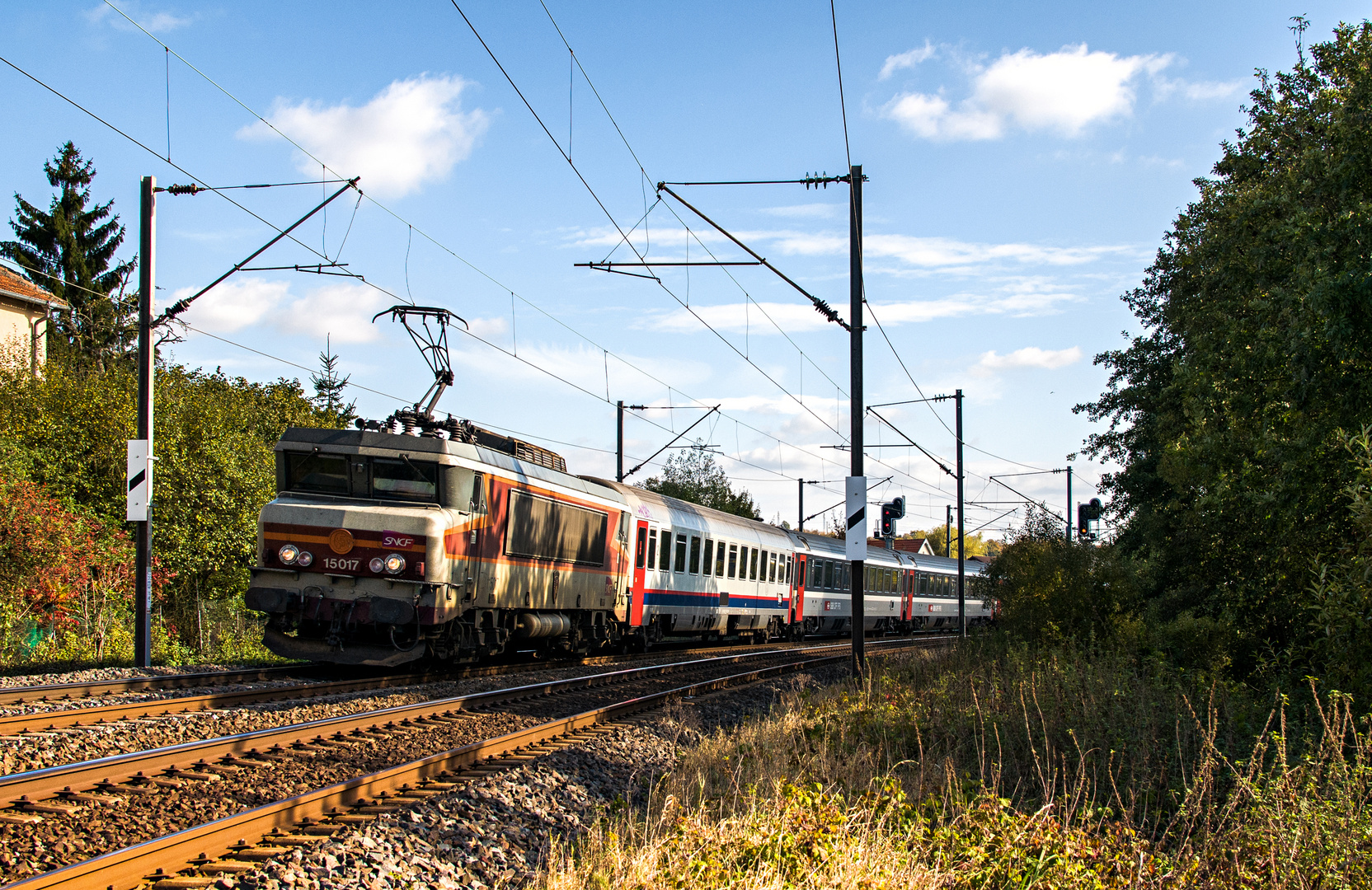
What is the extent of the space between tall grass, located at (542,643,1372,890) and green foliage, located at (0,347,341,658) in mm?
16879

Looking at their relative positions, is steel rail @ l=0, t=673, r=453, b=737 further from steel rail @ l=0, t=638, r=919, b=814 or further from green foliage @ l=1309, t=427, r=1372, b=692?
green foliage @ l=1309, t=427, r=1372, b=692

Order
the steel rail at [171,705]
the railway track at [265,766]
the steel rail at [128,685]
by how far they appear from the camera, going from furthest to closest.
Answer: the steel rail at [128,685] → the steel rail at [171,705] → the railway track at [265,766]

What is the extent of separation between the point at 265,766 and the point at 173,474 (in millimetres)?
18035

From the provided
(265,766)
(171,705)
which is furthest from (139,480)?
(265,766)

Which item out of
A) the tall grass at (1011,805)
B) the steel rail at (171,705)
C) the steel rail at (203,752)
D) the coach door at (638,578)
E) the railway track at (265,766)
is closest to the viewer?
the railway track at (265,766)

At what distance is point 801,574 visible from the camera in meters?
31.3

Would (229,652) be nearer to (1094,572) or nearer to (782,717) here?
(782,717)

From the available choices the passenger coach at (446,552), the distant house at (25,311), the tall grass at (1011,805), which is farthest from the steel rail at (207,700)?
the distant house at (25,311)

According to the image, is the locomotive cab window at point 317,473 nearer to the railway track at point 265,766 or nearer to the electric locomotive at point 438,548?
the electric locomotive at point 438,548

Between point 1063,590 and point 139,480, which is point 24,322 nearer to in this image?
point 139,480

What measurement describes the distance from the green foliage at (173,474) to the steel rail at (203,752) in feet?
43.7

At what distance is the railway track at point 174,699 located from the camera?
8711mm

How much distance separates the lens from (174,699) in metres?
10.2

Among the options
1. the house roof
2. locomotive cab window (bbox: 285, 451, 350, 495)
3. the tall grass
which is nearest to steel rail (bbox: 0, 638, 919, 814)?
the tall grass
